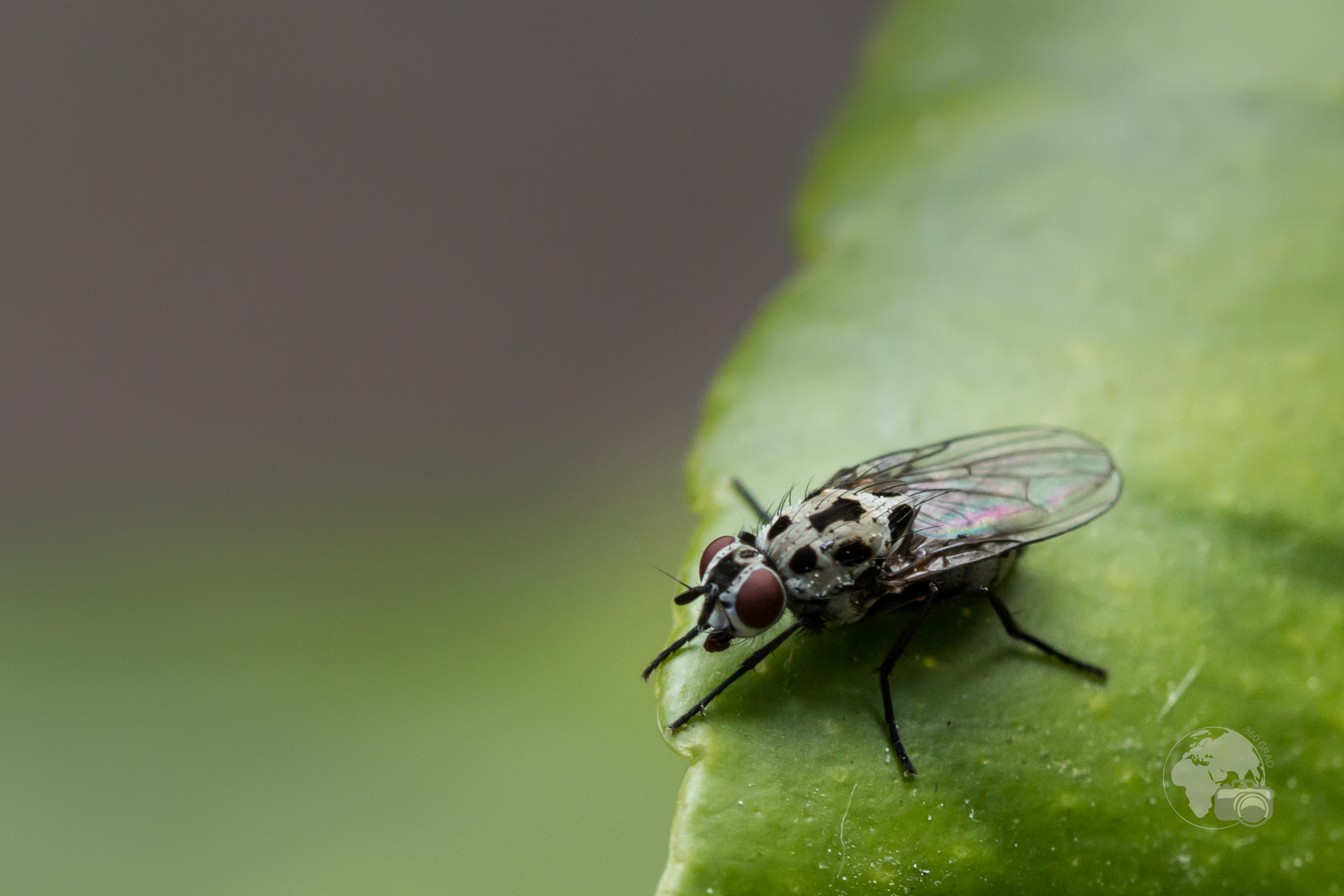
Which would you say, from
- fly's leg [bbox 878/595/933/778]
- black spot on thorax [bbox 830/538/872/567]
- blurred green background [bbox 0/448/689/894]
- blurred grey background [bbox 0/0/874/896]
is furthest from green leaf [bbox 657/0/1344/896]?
blurred grey background [bbox 0/0/874/896]

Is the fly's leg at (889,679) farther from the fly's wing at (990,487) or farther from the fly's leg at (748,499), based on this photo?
the fly's leg at (748,499)

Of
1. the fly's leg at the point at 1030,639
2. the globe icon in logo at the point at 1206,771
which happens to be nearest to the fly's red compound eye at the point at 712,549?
the fly's leg at the point at 1030,639

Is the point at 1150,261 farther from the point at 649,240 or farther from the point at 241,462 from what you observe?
the point at 649,240

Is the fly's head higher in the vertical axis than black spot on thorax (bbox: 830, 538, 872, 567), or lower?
higher

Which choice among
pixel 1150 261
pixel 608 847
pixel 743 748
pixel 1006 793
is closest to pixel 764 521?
pixel 743 748

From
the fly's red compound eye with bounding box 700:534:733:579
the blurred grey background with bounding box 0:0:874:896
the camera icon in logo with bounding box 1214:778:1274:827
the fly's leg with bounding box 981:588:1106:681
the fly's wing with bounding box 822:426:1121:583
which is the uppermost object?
the blurred grey background with bounding box 0:0:874:896

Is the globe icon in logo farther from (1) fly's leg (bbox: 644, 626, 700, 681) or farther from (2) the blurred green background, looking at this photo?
(2) the blurred green background
